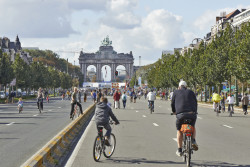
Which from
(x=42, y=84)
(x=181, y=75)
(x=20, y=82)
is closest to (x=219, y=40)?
(x=181, y=75)

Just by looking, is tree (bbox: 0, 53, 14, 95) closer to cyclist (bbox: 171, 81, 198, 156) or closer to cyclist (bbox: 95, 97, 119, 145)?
cyclist (bbox: 95, 97, 119, 145)

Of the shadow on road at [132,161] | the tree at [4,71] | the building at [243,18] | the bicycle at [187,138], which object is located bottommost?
the shadow on road at [132,161]

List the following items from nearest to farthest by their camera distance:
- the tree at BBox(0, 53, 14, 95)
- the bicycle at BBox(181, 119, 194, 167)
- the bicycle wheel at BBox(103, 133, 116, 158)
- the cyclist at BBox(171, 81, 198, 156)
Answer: the bicycle at BBox(181, 119, 194, 167), the cyclist at BBox(171, 81, 198, 156), the bicycle wheel at BBox(103, 133, 116, 158), the tree at BBox(0, 53, 14, 95)

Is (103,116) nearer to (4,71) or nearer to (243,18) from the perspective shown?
(4,71)

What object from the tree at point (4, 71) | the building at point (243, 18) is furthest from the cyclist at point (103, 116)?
the building at point (243, 18)

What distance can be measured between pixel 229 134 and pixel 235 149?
4.93 m

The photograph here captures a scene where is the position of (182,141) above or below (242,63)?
below

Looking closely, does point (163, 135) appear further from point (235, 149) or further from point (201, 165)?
point (201, 165)

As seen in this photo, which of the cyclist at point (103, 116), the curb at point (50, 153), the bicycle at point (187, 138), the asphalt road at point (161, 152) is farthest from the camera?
the cyclist at point (103, 116)

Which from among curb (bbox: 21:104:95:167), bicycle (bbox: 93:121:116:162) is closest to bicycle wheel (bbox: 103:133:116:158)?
bicycle (bbox: 93:121:116:162)

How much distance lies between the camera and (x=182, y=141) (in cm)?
1048

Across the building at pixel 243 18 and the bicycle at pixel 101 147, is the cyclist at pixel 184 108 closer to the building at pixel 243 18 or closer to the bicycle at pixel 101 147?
the bicycle at pixel 101 147

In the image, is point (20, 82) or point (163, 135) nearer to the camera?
point (163, 135)

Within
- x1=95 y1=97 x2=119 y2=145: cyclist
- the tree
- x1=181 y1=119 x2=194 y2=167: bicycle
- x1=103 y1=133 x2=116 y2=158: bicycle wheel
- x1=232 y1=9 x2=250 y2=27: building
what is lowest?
x1=103 y1=133 x2=116 y2=158: bicycle wheel
